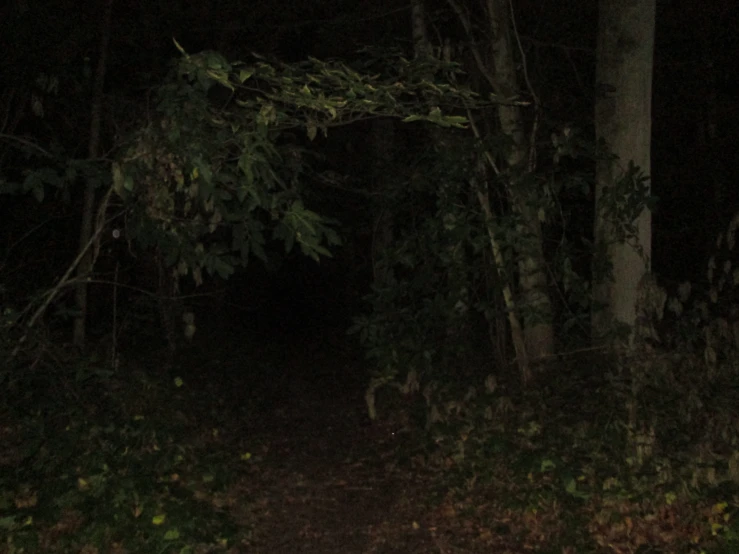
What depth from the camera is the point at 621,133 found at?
9.31 m

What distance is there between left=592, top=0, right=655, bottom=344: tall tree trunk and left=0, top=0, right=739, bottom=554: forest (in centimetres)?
2

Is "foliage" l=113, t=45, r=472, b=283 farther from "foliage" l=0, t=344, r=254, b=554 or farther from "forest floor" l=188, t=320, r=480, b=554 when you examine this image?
"forest floor" l=188, t=320, r=480, b=554

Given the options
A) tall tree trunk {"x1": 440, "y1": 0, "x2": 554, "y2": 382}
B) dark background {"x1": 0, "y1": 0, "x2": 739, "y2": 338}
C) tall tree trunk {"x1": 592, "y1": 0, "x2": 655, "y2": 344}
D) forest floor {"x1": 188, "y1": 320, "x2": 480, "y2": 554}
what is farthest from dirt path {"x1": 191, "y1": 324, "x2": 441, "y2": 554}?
tall tree trunk {"x1": 592, "y1": 0, "x2": 655, "y2": 344}

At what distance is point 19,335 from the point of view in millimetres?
9148

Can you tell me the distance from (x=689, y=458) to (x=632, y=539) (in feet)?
3.62

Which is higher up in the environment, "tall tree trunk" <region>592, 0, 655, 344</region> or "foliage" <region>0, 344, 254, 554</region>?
"tall tree trunk" <region>592, 0, 655, 344</region>

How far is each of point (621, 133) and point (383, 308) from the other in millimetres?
3872

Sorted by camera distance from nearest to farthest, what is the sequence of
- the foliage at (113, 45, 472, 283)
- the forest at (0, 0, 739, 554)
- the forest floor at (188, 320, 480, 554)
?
1. the foliage at (113, 45, 472, 283)
2. the forest at (0, 0, 739, 554)
3. the forest floor at (188, 320, 480, 554)

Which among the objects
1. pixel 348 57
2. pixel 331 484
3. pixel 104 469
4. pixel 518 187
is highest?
pixel 348 57

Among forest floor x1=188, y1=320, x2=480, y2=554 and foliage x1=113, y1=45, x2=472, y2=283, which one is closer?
foliage x1=113, y1=45, x2=472, y2=283

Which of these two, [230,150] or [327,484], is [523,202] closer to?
[230,150]

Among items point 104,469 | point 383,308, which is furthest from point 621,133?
point 104,469

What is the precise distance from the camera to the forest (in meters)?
7.44

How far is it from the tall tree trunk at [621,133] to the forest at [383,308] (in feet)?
0.08
